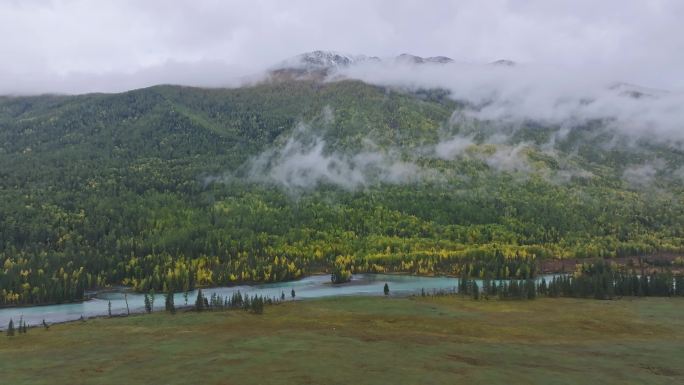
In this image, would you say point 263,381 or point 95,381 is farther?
point 95,381

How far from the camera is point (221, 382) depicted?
320ft

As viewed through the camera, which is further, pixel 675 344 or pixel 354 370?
pixel 675 344

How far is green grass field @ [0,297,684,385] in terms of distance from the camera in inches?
4080

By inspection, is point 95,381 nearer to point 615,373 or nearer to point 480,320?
point 615,373

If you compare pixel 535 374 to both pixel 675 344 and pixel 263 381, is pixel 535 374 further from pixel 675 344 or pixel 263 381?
pixel 675 344

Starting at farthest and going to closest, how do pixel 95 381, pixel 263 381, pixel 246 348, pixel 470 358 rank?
pixel 246 348
pixel 470 358
pixel 95 381
pixel 263 381

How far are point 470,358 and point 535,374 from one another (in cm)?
1703

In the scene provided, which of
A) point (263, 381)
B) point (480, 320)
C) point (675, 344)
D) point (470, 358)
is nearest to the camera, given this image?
point (263, 381)

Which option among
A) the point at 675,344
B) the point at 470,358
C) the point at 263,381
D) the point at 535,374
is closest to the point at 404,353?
the point at 470,358

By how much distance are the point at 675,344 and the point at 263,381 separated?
10072 centimetres

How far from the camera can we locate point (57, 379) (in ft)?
350

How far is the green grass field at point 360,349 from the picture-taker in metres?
104

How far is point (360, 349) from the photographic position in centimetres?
12775

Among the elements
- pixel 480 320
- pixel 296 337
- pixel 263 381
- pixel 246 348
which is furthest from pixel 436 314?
pixel 263 381
